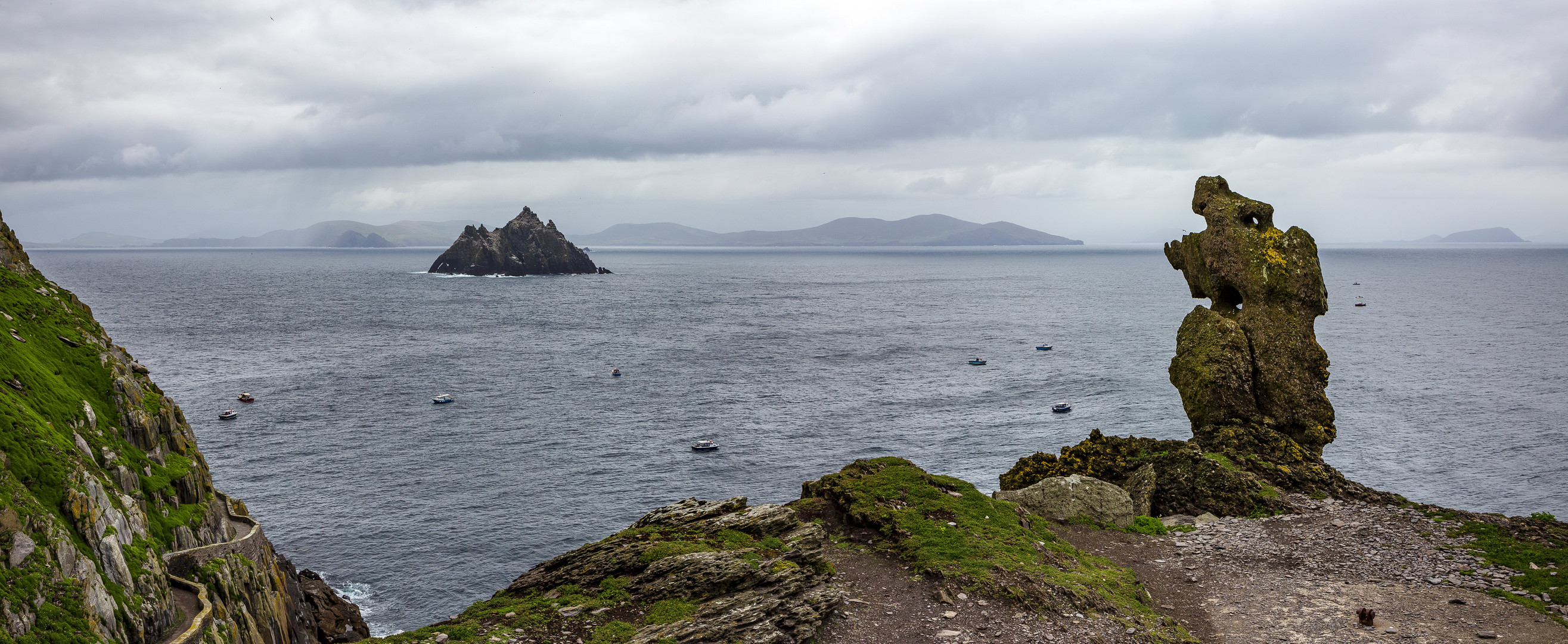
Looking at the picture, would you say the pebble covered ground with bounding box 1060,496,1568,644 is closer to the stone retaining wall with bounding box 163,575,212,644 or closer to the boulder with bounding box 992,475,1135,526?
the boulder with bounding box 992,475,1135,526

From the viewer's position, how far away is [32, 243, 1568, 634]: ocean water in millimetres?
49281

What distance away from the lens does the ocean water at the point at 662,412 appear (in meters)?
49.3

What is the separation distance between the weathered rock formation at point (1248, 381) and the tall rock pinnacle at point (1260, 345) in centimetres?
3

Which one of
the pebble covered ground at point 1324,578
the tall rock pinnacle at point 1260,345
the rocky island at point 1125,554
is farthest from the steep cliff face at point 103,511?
the tall rock pinnacle at point 1260,345

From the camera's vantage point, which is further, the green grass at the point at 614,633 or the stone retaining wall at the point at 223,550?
the green grass at the point at 614,633

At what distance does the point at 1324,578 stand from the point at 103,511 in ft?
96.1

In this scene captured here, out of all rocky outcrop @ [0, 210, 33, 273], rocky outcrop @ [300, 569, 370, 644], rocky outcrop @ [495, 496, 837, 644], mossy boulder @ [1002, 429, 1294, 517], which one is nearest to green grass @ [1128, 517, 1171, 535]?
mossy boulder @ [1002, 429, 1294, 517]

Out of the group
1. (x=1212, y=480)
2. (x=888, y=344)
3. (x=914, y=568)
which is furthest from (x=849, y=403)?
(x=914, y=568)

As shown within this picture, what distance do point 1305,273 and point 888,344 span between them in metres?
80.7

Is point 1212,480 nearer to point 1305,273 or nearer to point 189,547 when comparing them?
point 1305,273

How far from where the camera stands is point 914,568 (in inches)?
885

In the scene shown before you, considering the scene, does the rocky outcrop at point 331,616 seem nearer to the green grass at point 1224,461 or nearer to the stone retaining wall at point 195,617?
the stone retaining wall at point 195,617

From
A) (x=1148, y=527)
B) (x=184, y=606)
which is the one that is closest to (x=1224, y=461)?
(x=1148, y=527)

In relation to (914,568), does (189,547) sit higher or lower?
higher
